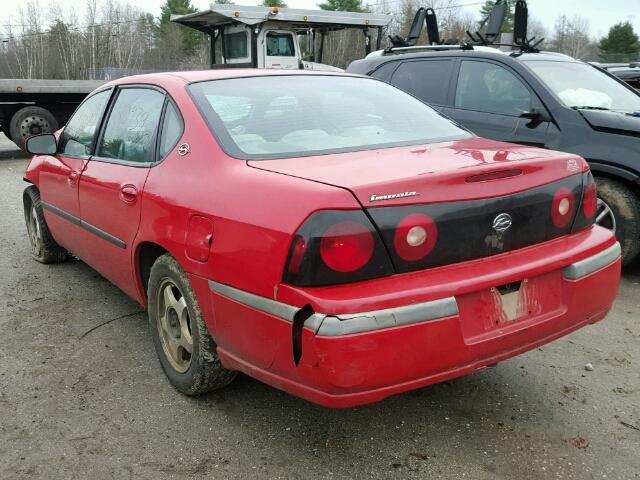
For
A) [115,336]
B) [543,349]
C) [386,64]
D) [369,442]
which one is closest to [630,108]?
[386,64]

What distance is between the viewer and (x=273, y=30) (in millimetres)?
14023

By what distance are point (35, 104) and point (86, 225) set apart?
1059 cm

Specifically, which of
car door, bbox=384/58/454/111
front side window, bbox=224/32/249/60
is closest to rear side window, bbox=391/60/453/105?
car door, bbox=384/58/454/111

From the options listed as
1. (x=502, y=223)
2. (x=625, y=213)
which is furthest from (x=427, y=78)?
(x=502, y=223)

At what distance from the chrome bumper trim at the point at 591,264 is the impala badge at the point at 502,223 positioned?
0.34m

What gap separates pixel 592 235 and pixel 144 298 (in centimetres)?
222

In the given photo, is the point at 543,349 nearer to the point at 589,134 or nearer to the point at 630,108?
the point at 589,134

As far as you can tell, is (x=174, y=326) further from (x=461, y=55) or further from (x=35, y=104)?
(x=35, y=104)

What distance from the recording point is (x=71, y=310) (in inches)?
160

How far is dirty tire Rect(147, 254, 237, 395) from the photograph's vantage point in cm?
264

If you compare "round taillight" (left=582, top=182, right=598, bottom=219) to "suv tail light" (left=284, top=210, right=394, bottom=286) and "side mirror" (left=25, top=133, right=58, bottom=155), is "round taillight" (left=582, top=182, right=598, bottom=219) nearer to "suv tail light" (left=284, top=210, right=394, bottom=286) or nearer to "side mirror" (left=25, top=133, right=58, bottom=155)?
"suv tail light" (left=284, top=210, right=394, bottom=286)

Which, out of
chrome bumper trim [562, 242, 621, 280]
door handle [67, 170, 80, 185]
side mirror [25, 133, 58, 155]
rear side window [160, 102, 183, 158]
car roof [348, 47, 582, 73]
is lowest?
chrome bumper trim [562, 242, 621, 280]

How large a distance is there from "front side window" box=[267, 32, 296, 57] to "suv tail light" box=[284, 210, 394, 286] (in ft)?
42.3

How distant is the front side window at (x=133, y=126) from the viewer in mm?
3156
